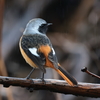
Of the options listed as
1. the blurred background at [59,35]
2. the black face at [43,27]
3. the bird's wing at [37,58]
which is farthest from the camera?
the blurred background at [59,35]

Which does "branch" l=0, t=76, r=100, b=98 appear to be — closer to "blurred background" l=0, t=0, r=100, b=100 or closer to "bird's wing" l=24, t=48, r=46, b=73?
"bird's wing" l=24, t=48, r=46, b=73

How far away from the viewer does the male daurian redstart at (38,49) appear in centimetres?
237

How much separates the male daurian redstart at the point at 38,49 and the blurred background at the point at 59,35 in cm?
217

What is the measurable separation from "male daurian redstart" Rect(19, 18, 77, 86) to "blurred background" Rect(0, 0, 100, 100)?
2.17 metres

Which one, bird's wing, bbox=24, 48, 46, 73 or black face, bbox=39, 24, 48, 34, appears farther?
black face, bbox=39, 24, 48, 34

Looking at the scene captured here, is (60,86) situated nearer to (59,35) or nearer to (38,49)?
(38,49)

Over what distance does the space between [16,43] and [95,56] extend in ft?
3.83

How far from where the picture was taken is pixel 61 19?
545 centimetres

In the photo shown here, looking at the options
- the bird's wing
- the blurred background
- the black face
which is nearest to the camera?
the bird's wing

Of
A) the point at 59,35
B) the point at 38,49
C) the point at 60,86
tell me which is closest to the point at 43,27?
the point at 38,49

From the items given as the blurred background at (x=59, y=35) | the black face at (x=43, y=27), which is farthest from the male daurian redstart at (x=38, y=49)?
the blurred background at (x=59, y=35)

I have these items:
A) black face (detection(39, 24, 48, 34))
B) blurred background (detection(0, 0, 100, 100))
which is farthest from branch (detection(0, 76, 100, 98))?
blurred background (detection(0, 0, 100, 100))

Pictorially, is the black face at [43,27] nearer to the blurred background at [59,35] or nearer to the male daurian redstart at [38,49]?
the male daurian redstart at [38,49]

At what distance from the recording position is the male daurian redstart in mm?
2365
